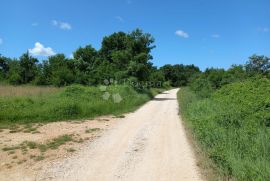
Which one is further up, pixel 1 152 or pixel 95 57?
pixel 95 57

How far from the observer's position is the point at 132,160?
851 cm

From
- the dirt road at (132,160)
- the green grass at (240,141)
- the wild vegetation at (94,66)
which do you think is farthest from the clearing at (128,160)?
the wild vegetation at (94,66)

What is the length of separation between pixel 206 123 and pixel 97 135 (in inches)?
161

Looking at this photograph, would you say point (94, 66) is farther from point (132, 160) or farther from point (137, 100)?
point (132, 160)

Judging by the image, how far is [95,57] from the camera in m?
45.4

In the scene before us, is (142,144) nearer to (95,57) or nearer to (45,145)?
(45,145)

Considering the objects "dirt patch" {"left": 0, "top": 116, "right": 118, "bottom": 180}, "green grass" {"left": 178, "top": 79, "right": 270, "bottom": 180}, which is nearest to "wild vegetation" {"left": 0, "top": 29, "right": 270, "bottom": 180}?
"green grass" {"left": 178, "top": 79, "right": 270, "bottom": 180}

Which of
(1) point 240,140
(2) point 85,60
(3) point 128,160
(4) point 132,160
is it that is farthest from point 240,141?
(2) point 85,60

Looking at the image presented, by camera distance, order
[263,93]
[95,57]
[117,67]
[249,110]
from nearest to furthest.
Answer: [249,110] → [263,93] → [117,67] → [95,57]

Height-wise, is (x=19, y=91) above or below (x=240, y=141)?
above

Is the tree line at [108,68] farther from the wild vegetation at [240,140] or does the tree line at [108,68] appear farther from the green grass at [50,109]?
the wild vegetation at [240,140]

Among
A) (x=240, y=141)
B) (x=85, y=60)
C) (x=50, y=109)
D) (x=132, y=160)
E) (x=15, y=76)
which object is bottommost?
(x=132, y=160)

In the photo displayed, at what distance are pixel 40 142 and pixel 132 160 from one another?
3.72 metres

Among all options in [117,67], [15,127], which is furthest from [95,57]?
[15,127]
